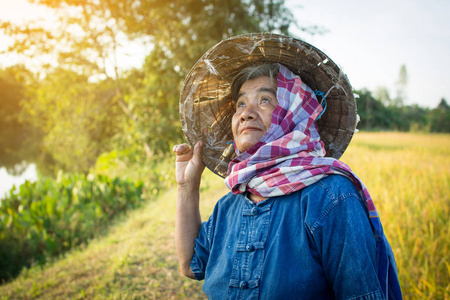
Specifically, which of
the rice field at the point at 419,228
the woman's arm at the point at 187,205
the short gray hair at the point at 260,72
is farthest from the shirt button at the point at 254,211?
the rice field at the point at 419,228

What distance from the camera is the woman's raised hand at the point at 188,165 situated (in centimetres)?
172

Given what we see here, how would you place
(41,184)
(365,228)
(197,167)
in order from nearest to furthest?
1. (365,228)
2. (197,167)
3. (41,184)

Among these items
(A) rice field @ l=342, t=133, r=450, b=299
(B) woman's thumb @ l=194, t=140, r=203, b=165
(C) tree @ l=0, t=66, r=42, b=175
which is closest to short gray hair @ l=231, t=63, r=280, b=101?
(B) woman's thumb @ l=194, t=140, r=203, b=165

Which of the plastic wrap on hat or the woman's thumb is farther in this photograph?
the woman's thumb

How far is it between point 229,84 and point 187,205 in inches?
32.7

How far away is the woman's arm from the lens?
165 centimetres

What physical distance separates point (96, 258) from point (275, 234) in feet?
12.4

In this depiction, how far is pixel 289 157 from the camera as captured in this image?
1.23 meters

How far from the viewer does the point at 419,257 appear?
2.59 metres

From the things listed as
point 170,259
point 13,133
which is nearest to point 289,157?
point 170,259

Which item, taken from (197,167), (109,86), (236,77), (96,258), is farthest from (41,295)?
(109,86)

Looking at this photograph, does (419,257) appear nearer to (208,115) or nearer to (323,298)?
(323,298)

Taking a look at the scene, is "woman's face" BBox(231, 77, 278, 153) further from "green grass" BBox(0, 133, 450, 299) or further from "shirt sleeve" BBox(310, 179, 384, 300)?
"green grass" BBox(0, 133, 450, 299)

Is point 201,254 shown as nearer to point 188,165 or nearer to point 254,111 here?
point 188,165
